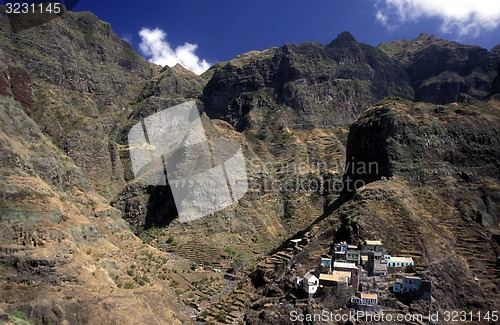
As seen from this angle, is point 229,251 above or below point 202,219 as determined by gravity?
below

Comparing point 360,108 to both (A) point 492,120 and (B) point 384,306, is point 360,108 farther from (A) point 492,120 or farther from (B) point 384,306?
(B) point 384,306

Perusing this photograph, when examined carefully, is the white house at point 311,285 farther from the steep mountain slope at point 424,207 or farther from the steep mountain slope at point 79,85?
the steep mountain slope at point 79,85

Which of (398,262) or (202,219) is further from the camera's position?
(202,219)

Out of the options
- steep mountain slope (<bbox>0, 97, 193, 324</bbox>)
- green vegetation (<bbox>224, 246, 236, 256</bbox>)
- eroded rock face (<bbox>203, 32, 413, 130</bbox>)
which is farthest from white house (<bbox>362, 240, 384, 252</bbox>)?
eroded rock face (<bbox>203, 32, 413, 130</bbox>)

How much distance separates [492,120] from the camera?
293 ft

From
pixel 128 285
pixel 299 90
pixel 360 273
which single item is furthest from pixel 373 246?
pixel 299 90

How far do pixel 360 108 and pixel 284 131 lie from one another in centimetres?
4082

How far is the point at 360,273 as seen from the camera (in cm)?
6200

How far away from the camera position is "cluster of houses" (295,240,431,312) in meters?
59.3

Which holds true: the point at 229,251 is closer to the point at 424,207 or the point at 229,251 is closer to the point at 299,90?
the point at 424,207

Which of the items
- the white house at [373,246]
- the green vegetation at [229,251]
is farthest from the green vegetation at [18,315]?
the green vegetation at [229,251]

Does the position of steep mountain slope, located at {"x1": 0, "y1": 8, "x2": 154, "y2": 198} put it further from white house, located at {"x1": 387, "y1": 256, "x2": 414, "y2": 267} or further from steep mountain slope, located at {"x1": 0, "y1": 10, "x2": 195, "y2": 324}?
white house, located at {"x1": 387, "y1": 256, "x2": 414, "y2": 267}

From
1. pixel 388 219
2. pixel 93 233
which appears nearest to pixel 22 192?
pixel 93 233

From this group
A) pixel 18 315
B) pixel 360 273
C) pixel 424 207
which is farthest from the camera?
pixel 424 207
